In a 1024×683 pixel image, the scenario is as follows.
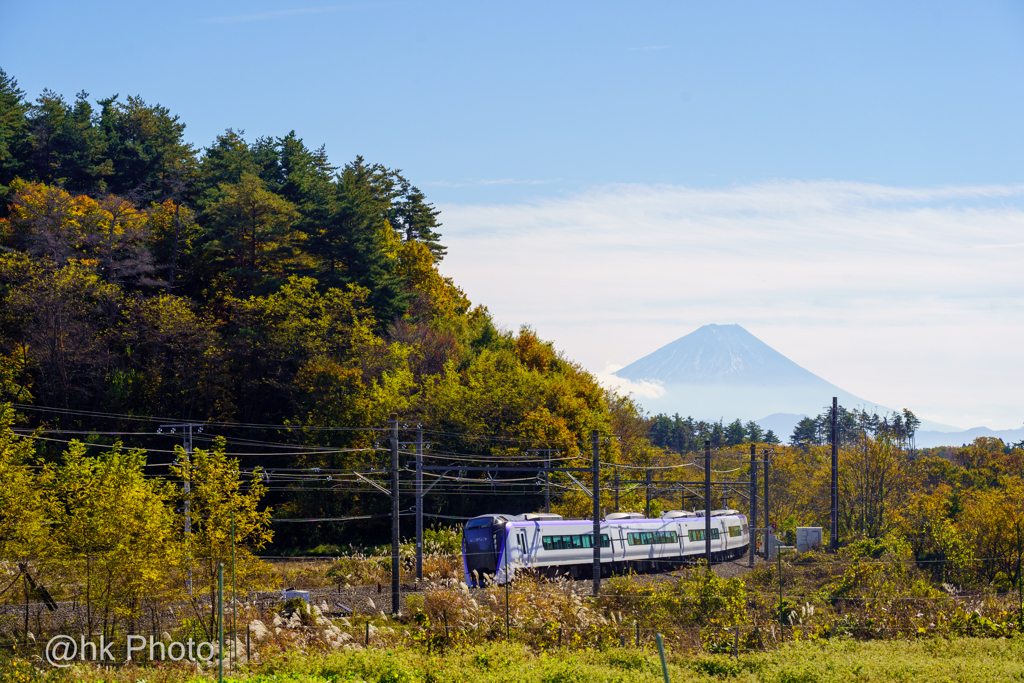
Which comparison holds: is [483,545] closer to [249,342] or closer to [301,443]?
[301,443]

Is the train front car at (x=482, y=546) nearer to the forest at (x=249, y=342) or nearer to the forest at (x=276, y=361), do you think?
the forest at (x=276, y=361)

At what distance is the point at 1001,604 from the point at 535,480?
23.5 meters

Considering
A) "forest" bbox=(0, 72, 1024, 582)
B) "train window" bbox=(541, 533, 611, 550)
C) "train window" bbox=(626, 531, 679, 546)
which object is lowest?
"train window" bbox=(626, 531, 679, 546)

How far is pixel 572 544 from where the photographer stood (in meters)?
34.4

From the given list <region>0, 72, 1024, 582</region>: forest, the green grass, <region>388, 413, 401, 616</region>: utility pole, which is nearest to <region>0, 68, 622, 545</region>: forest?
<region>0, 72, 1024, 582</region>: forest

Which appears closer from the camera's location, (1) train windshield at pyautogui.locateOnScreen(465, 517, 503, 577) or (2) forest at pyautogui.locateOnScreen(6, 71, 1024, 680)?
(2) forest at pyautogui.locateOnScreen(6, 71, 1024, 680)

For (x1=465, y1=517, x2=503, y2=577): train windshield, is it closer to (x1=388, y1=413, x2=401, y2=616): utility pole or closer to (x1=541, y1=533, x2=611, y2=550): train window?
(x1=541, y1=533, x2=611, y2=550): train window

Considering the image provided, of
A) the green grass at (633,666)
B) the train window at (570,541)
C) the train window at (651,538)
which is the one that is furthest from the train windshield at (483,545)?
the green grass at (633,666)

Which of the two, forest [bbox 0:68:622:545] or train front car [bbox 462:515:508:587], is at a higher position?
forest [bbox 0:68:622:545]

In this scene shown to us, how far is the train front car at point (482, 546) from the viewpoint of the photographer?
3141cm

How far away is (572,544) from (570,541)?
0.17 m

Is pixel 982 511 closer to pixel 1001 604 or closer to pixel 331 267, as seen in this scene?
pixel 1001 604

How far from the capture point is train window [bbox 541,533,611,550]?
3331 cm

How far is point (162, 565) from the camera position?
1823cm
